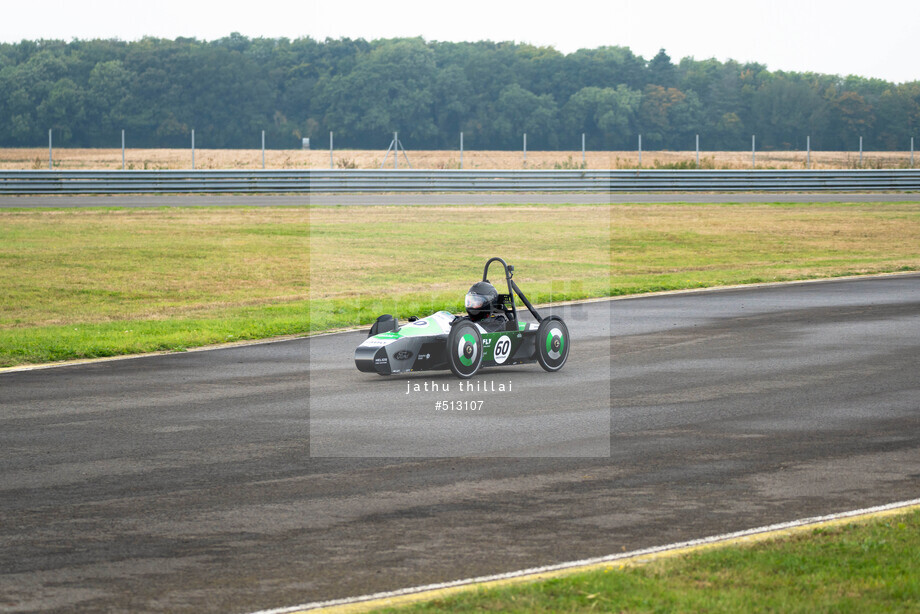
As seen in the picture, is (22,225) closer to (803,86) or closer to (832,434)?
(832,434)

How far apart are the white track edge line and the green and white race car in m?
5.03

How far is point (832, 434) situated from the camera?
28.9 ft

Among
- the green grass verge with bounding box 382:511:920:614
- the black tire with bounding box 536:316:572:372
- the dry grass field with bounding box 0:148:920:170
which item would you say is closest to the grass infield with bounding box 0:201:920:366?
the black tire with bounding box 536:316:572:372

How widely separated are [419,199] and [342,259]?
15265 millimetres

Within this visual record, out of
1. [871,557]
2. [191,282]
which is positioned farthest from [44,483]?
[191,282]

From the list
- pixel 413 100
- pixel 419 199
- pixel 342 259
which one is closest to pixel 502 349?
pixel 342 259

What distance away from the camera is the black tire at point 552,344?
1170 centimetres

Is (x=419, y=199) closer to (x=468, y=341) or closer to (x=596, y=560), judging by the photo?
(x=468, y=341)

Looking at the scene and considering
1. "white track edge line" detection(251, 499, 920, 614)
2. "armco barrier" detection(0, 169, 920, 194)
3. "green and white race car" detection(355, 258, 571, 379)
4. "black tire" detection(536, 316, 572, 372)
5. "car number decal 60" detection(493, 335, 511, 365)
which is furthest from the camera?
"armco barrier" detection(0, 169, 920, 194)

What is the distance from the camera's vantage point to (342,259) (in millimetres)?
24188

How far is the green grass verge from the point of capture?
500 centimetres

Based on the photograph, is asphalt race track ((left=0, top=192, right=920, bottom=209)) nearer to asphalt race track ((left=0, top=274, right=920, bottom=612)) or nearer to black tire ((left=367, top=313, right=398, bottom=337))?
asphalt race track ((left=0, top=274, right=920, bottom=612))

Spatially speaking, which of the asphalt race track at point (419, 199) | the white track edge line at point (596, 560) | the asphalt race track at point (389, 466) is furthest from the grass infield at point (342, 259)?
the white track edge line at point (596, 560)

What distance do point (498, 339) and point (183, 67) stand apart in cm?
9056
